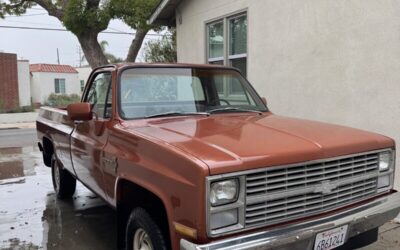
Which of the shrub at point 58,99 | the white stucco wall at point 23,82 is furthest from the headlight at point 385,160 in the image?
the shrub at point 58,99

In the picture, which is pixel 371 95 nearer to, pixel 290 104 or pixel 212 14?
pixel 290 104

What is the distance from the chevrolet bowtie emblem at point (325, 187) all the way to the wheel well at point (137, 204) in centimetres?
111

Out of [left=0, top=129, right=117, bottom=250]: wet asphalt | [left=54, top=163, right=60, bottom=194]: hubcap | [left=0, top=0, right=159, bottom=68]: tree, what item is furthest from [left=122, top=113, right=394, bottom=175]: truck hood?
[left=0, top=0, right=159, bottom=68]: tree

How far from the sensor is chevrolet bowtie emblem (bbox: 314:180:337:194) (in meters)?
3.11

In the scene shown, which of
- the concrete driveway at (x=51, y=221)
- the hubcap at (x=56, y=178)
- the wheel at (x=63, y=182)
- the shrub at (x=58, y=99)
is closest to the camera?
the concrete driveway at (x=51, y=221)

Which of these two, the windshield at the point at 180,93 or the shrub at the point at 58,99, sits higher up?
the windshield at the point at 180,93

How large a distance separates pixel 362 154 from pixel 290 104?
3.35 m

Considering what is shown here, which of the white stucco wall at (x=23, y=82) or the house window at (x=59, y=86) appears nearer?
the white stucco wall at (x=23, y=82)

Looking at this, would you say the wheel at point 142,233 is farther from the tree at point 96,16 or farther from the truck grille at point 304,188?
the tree at point 96,16

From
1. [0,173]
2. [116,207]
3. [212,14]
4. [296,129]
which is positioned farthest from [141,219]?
[0,173]

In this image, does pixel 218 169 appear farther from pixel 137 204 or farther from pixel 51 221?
pixel 51 221

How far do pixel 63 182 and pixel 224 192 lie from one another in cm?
443

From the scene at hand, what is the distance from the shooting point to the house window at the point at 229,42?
8.07 m

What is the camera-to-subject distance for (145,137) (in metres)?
3.42
